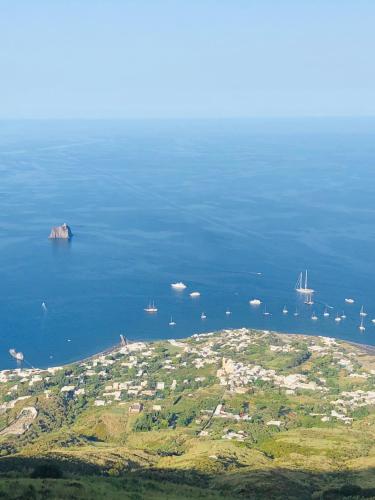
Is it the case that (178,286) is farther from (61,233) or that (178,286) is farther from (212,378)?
(61,233)

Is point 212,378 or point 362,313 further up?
point 362,313

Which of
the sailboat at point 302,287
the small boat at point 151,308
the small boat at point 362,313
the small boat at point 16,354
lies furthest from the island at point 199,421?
the sailboat at point 302,287

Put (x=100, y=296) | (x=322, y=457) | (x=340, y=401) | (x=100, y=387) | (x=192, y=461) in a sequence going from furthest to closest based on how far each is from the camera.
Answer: (x=100, y=296), (x=100, y=387), (x=340, y=401), (x=322, y=457), (x=192, y=461)

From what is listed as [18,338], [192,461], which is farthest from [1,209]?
[192,461]

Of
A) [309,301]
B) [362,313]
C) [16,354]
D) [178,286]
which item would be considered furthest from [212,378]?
[178,286]

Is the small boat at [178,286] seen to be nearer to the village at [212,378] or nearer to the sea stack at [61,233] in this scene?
the village at [212,378]

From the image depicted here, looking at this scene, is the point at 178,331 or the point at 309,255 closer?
the point at 178,331

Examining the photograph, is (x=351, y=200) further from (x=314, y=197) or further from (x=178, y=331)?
(x=178, y=331)
